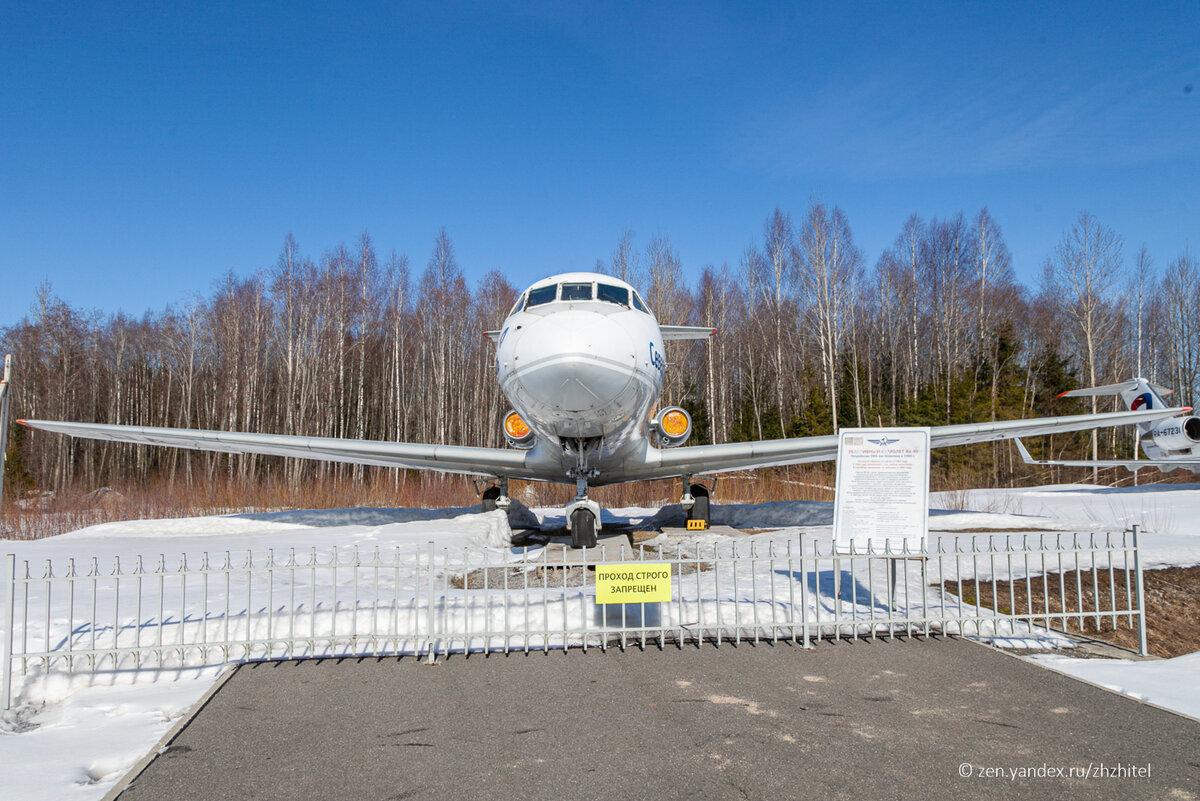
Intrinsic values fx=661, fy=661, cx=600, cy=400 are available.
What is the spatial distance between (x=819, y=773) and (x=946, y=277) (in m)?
41.7

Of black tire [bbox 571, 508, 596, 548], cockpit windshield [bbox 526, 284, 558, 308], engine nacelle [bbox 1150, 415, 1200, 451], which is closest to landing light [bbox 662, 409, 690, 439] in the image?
black tire [bbox 571, 508, 596, 548]

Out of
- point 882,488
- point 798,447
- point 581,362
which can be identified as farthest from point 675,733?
point 798,447

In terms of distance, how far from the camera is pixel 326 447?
12047mm

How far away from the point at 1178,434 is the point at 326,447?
23936 mm

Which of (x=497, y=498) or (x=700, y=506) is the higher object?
(x=497, y=498)

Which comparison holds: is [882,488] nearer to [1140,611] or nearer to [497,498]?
[1140,611]

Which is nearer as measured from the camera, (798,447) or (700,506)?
(798,447)

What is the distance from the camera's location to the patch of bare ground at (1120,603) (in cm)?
658

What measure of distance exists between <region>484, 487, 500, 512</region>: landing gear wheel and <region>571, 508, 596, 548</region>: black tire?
15.2 feet

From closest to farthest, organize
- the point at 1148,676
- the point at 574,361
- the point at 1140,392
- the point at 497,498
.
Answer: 1. the point at 1148,676
2. the point at 574,361
3. the point at 497,498
4. the point at 1140,392

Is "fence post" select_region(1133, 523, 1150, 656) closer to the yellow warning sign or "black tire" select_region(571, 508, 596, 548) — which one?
the yellow warning sign

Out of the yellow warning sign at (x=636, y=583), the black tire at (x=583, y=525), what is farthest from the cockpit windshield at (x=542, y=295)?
the yellow warning sign at (x=636, y=583)

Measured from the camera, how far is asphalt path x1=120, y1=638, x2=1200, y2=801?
3078mm

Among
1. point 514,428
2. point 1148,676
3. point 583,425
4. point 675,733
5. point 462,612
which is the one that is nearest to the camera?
point 675,733
